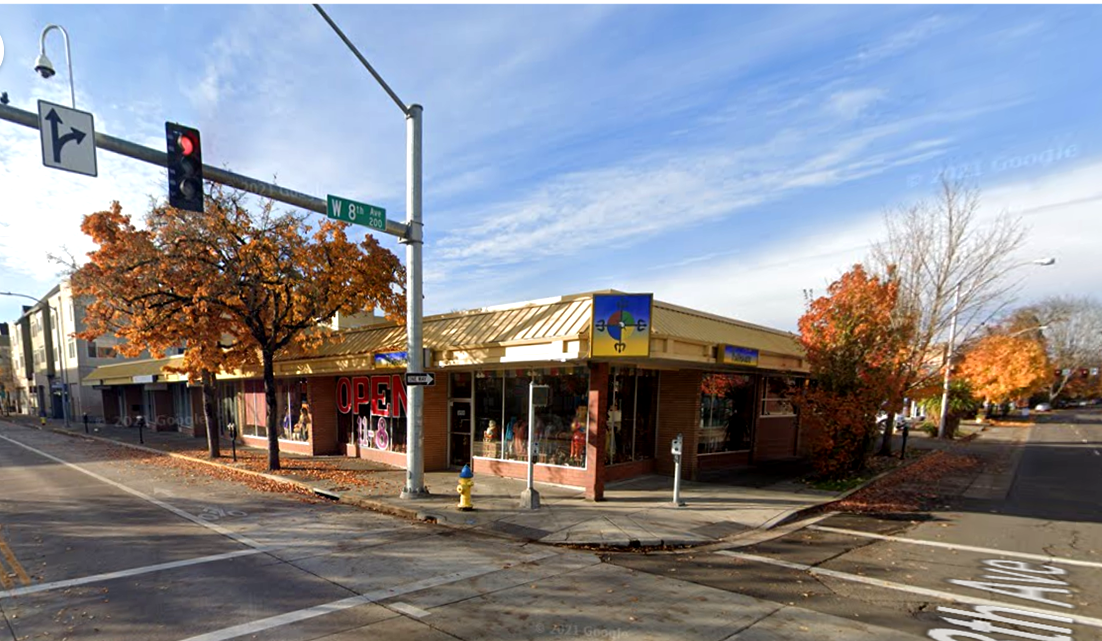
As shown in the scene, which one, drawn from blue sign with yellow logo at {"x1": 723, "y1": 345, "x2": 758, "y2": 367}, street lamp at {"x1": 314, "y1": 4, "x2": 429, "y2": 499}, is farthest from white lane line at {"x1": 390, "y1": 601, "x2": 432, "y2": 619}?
blue sign with yellow logo at {"x1": 723, "y1": 345, "x2": 758, "y2": 367}

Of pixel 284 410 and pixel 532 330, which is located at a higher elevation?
pixel 532 330

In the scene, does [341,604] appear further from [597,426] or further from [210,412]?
[210,412]

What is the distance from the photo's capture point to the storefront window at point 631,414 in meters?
12.6

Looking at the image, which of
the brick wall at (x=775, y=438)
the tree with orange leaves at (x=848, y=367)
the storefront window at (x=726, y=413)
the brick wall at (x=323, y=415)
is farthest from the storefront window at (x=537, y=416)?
the brick wall at (x=775, y=438)

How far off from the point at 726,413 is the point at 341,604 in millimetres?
12888

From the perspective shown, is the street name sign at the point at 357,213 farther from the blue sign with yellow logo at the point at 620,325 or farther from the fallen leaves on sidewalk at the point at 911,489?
the fallen leaves on sidewalk at the point at 911,489

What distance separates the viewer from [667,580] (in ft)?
21.1

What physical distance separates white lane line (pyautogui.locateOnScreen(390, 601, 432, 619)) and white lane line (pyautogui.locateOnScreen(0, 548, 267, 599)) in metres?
3.41

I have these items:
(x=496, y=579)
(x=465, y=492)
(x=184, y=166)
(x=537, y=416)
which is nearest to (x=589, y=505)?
(x=465, y=492)

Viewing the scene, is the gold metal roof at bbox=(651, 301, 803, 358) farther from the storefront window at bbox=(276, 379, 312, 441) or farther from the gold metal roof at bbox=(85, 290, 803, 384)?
the storefront window at bbox=(276, 379, 312, 441)

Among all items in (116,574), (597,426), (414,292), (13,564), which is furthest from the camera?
(414,292)

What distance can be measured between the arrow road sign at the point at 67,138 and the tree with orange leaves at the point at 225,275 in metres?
7.27

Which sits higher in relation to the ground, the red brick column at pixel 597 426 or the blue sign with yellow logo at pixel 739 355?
the blue sign with yellow logo at pixel 739 355

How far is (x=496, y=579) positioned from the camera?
636 cm
